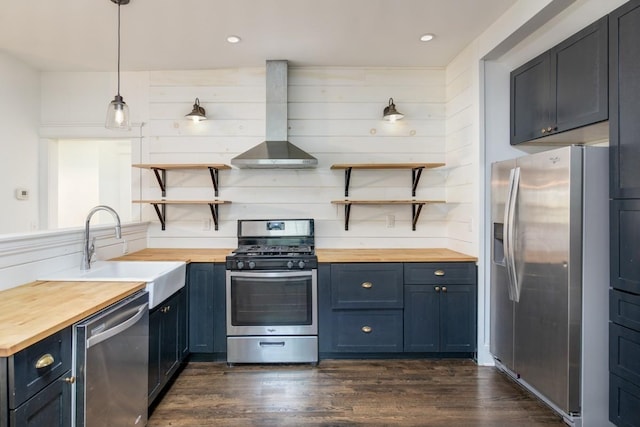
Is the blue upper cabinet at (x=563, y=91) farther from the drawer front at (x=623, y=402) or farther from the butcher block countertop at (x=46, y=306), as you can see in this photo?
the butcher block countertop at (x=46, y=306)

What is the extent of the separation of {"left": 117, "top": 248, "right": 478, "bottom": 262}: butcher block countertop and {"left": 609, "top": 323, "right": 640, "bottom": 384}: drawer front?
1.05 meters

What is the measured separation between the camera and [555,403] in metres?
2.07

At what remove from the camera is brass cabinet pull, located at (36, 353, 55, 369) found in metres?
1.26

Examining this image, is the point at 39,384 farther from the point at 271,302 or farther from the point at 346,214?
the point at 346,214

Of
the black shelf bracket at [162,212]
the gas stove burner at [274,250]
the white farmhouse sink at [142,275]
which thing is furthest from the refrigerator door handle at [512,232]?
the black shelf bracket at [162,212]

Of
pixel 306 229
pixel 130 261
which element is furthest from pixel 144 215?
pixel 306 229

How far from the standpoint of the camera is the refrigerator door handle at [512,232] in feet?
7.74

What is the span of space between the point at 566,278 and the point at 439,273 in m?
0.98

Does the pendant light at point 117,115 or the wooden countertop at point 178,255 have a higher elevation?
the pendant light at point 117,115

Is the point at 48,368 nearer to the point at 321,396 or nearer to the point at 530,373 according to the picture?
the point at 321,396

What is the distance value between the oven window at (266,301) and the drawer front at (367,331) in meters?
0.33

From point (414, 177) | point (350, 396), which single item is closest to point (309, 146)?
point (414, 177)

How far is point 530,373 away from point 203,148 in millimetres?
3305

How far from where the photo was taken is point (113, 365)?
1.67 meters
